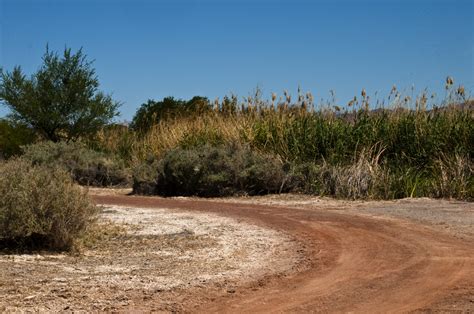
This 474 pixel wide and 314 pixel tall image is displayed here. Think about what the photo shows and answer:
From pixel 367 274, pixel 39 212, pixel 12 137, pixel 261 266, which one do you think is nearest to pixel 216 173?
pixel 39 212

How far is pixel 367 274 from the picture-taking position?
27.0ft

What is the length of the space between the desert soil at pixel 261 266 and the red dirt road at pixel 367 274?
13 millimetres

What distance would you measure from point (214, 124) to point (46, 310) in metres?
19.0

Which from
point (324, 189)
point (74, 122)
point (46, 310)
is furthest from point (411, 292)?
point (74, 122)

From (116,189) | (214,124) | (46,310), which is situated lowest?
(46,310)

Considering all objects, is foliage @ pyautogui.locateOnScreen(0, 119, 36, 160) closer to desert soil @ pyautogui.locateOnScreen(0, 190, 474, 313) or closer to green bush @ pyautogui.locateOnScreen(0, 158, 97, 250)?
desert soil @ pyautogui.locateOnScreen(0, 190, 474, 313)

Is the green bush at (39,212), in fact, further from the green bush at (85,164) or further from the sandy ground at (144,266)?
the green bush at (85,164)

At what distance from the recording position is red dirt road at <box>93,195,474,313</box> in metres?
6.86

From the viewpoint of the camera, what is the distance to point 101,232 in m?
11.7

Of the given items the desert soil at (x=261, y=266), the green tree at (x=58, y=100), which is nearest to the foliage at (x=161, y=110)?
the green tree at (x=58, y=100)

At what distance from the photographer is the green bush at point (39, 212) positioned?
9.68 m

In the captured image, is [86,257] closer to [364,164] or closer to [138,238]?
[138,238]

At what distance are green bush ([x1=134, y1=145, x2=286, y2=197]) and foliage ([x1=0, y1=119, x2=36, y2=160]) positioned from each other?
14.2 m

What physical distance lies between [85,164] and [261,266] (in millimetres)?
16132
